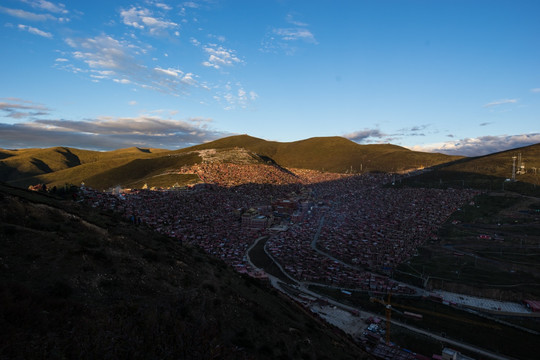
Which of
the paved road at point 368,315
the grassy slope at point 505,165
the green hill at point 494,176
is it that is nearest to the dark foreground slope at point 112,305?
the paved road at point 368,315

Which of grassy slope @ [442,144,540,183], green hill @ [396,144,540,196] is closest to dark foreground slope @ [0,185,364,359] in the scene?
green hill @ [396,144,540,196]

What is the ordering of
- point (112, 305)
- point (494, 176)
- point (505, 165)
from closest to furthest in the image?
point (112, 305) < point (494, 176) < point (505, 165)

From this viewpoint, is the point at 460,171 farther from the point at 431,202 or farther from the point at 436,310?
the point at 436,310

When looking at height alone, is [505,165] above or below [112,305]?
above

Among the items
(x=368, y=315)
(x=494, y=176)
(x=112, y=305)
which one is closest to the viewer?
(x=112, y=305)

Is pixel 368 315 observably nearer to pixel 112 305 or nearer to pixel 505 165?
pixel 112 305

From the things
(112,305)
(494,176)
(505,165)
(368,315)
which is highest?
(505,165)

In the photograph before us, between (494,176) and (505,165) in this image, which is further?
(505,165)

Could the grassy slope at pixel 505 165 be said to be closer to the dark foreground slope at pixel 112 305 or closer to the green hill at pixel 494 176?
the green hill at pixel 494 176

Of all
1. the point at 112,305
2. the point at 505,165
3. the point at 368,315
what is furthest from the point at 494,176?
the point at 112,305

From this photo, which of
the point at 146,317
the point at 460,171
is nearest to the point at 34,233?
the point at 146,317
